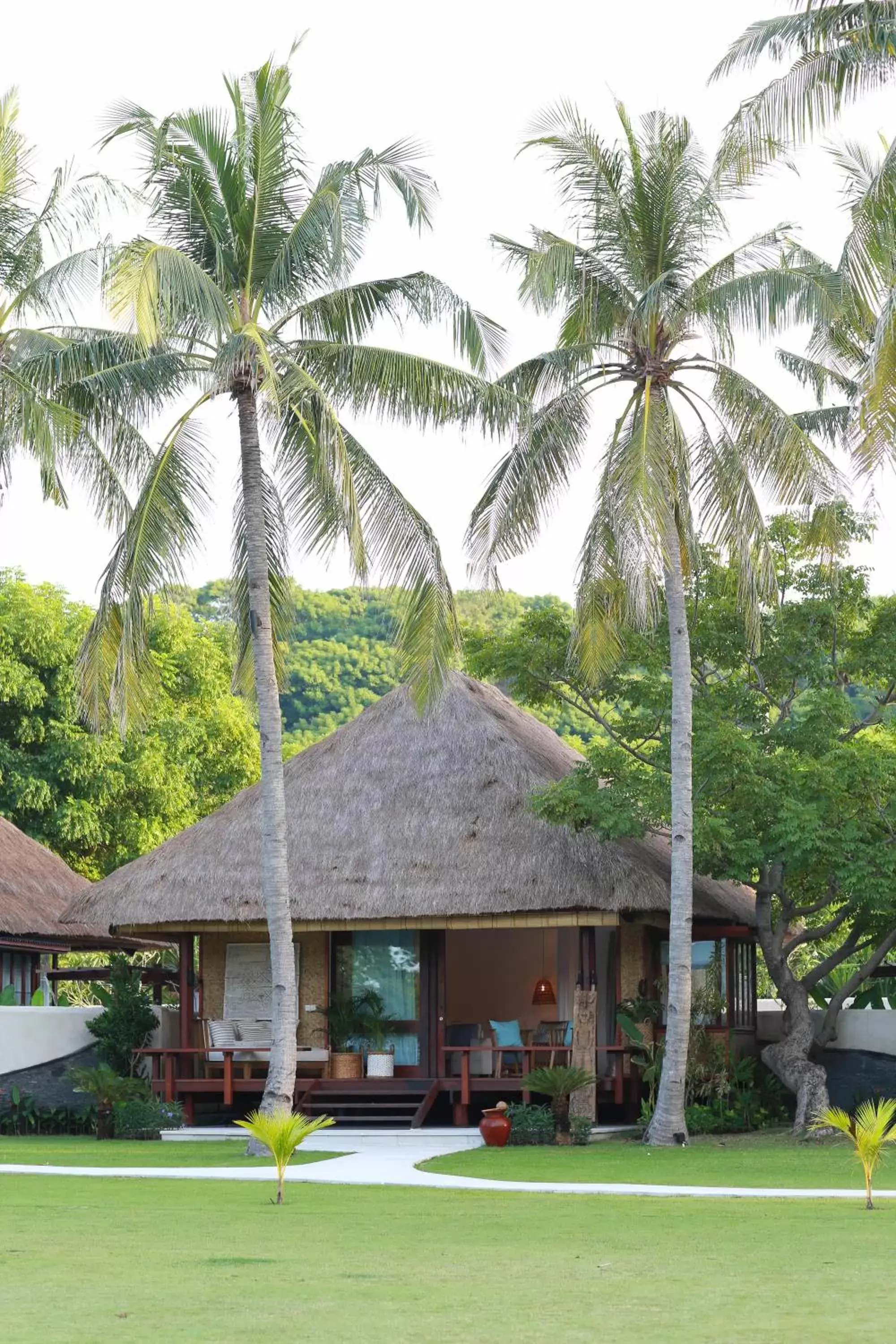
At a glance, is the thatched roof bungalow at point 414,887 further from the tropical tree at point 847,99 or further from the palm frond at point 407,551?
the tropical tree at point 847,99

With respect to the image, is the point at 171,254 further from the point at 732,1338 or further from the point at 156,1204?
the point at 732,1338

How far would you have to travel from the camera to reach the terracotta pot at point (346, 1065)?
20781 mm

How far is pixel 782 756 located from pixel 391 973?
571 cm

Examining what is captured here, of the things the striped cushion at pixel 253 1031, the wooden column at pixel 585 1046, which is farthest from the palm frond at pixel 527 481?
the striped cushion at pixel 253 1031

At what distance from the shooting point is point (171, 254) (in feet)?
51.7

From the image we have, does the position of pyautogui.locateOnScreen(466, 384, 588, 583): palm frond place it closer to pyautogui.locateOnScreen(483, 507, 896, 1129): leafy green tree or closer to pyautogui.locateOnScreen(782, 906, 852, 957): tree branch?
pyautogui.locateOnScreen(483, 507, 896, 1129): leafy green tree

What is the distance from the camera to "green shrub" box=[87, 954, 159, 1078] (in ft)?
70.0

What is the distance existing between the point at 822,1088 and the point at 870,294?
8.93m

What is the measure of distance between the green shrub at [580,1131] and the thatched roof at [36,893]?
24.8ft

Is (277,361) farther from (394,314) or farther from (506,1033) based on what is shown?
(506,1033)

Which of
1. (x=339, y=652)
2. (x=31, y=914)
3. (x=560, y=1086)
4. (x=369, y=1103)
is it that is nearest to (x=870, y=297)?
(x=560, y=1086)

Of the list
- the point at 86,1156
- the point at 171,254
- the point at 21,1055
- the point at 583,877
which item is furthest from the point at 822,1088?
the point at 171,254

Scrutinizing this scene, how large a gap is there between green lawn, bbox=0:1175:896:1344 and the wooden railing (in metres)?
6.44

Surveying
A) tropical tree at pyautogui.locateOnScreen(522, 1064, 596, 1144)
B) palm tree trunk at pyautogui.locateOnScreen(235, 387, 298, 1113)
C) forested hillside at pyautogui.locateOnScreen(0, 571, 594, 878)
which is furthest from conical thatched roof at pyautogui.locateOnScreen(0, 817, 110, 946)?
tropical tree at pyautogui.locateOnScreen(522, 1064, 596, 1144)
